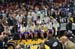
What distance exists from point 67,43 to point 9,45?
6.42ft

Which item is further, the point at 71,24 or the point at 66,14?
the point at 66,14

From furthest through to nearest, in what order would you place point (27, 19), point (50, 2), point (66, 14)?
point (50, 2), point (66, 14), point (27, 19)

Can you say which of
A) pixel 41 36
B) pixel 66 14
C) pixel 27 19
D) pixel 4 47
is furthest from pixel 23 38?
pixel 66 14

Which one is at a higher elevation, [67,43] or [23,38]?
[67,43]

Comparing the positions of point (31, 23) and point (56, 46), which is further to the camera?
point (31, 23)

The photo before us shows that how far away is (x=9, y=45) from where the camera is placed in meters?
8.79

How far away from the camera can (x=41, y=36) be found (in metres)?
12.3

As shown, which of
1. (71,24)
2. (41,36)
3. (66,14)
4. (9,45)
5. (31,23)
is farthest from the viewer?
(66,14)

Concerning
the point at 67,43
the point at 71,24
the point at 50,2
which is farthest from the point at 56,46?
the point at 50,2

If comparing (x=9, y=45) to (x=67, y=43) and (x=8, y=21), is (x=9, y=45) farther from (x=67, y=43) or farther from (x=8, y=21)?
(x=8, y=21)

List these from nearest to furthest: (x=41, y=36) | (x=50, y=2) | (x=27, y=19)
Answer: (x=41, y=36) < (x=27, y=19) < (x=50, y=2)

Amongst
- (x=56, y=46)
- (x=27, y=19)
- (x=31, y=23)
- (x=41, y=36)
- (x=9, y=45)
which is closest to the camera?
(x=56, y=46)

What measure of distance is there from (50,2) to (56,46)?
51.7 feet

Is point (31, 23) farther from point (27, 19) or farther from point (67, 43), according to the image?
point (67, 43)
